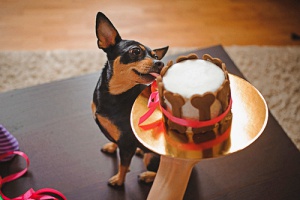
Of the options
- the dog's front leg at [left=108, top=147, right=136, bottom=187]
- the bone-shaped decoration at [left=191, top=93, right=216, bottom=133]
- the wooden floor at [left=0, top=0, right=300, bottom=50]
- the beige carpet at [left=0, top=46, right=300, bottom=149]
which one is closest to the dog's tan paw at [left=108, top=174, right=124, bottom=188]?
the dog's front leg at [left=108, top=147, right=136, bottom=187]

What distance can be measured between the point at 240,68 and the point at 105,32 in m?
0.99

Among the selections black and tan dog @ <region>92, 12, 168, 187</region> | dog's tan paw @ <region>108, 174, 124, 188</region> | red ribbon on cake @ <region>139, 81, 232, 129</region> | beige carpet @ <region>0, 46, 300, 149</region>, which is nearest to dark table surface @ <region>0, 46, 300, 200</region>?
dog's tan paw @ <region>108, 174, 124, 188</region>

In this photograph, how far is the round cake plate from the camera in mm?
719

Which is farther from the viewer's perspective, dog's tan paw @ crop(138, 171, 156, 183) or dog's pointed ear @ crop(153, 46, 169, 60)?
dog's tan paw @ crop(138, 171, 156, 183)

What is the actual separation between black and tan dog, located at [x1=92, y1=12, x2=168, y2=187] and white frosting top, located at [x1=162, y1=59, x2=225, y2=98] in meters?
0.10

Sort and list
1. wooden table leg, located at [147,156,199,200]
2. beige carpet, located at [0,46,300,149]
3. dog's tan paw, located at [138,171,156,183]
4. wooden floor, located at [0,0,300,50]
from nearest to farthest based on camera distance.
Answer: wooden table leg, located at [147,156,199,200], dog's tan paw, located at [138,171,156,183], beige carpet, located at [0,46,300,149], wooden floor, located at [0,0,300,50]

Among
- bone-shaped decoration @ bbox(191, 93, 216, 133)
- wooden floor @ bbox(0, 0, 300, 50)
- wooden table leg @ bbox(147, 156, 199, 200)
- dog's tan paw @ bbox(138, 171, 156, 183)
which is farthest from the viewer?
wooden floor @ bbox(0, 0, 300, 50)

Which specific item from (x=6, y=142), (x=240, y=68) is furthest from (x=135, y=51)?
(x=240, y=68)

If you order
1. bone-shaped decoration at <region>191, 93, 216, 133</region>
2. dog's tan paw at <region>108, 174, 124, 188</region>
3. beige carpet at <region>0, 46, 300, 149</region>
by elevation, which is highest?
bone-shaped decoration at <region>191, 93, 216, 133</region>

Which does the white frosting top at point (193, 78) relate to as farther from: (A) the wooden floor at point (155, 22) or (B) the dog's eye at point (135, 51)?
(A) the wooden floor at point (155, 22)

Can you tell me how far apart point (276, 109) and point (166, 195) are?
85 centimetres

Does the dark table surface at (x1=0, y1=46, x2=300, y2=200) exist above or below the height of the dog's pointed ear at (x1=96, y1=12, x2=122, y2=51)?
below

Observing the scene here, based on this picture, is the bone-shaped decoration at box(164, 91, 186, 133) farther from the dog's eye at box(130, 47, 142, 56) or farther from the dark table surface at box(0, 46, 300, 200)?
the dark table surface at box(0, 46, 300, 200)

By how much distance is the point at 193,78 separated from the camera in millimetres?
715
